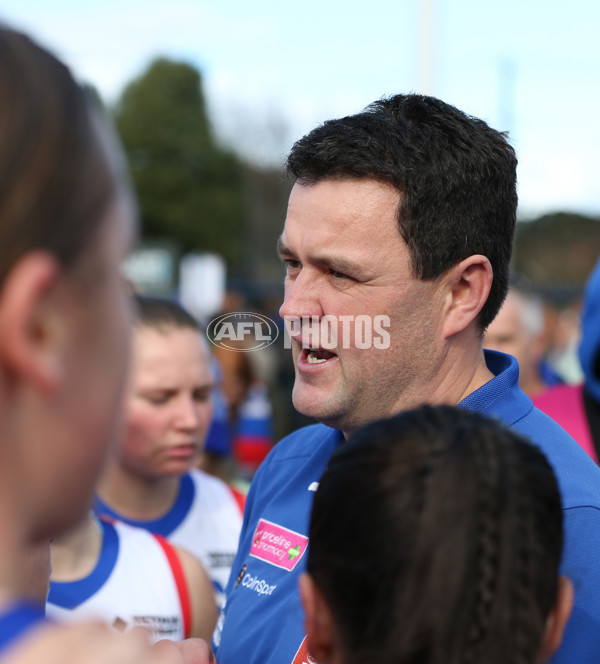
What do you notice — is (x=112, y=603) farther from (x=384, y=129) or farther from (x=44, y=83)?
(x=44, y=83)

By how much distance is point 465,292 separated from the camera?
6.88 ft

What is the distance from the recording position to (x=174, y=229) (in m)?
44.2

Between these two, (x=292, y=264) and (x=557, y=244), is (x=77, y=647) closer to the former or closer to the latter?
(x=292, y=264)

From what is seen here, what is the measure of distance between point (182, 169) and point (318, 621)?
1765 inches

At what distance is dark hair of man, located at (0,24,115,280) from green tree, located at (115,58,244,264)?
4306 centimetres

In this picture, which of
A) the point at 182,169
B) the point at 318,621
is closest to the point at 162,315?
the point at 318,621

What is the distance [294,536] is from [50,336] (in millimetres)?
1348

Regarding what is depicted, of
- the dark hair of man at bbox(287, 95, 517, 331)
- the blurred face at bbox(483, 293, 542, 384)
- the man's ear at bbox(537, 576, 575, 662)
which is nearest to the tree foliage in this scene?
the blurred face at bbox(483, 293, 542, 384)

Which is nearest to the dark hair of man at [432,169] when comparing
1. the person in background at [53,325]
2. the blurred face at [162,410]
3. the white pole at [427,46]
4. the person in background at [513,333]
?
the person in background at [53,325]

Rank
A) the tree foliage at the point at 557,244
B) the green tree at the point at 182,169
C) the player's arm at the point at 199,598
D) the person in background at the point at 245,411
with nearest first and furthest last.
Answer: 1. the player's arm at the point at 199,598
2. the person in background at the point at 245,411
3. the tree foliage at the point at 557,244
4. the green tree at the point at 182,169

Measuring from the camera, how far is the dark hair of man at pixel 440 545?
111 centimetres

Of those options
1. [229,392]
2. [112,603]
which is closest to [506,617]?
[112,603]

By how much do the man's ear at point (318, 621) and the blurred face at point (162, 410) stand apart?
2073 millimetres

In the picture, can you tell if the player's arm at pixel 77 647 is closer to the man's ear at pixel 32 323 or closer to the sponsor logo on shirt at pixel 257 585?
the man's ear at pixel 32 323
